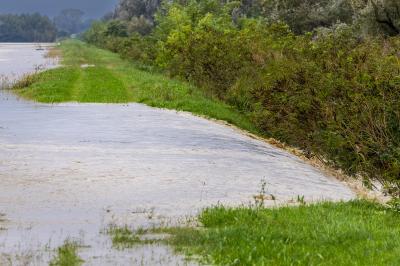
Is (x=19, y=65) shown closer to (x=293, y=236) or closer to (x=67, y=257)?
(x=293, y=236)

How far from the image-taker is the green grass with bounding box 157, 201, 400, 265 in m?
7.97

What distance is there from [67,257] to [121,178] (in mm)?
5310

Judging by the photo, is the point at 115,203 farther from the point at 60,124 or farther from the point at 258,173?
the point at 60,124

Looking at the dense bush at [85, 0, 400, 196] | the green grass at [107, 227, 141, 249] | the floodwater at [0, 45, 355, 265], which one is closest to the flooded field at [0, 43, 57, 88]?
the dense bush at [85, 0, 400, 196]

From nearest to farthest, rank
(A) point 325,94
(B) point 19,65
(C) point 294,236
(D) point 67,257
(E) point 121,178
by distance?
(D) point 67,257
(C) point 294,236
(E) point 121,178
(A) point 325,94
(B) point 19,65

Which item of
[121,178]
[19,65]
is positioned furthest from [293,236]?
[19,65]

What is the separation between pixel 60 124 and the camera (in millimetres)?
21531

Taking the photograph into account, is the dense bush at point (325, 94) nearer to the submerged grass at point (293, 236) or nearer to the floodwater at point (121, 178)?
the floodwater at point (121, 178)

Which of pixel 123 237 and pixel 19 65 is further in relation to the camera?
pixel 19 65

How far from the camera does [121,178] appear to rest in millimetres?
13055

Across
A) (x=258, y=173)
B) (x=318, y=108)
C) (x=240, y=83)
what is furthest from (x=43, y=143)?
(x=240, y=83)

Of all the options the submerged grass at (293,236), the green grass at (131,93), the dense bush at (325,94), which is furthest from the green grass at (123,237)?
the green grass at (131,93)

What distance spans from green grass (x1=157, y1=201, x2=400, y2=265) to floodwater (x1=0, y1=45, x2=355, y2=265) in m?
0.58

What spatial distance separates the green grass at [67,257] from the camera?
7571mm
